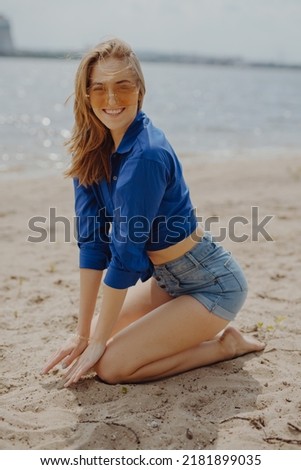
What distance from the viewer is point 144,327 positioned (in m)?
3.32

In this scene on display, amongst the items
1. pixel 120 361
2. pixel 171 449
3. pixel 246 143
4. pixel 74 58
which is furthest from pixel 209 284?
pixel 246 143

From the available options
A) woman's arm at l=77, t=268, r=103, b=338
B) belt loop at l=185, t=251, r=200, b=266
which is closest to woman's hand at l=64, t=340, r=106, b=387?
woman's arm at l=77, t=268, r=103, b=338

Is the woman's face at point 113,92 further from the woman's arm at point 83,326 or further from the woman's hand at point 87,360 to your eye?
the woman's hand at point 87,360

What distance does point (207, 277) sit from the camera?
334 centimetres

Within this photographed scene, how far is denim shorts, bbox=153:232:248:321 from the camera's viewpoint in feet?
10.9

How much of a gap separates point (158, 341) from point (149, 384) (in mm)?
240

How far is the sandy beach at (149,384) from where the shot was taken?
280 centimetres

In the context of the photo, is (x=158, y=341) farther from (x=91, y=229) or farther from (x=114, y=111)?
(x=114, y=111)

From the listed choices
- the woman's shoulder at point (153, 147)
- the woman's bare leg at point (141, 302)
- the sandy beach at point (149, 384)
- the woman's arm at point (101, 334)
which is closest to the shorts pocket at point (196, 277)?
the woman's bare leg at point (141, 302)

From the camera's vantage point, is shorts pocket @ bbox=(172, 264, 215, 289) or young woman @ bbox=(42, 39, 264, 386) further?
shorts pocket @ bbox=(172, 264, 215, 289)

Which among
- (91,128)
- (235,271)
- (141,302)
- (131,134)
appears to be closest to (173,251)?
(235,271)

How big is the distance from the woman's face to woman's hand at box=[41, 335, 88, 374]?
1204 mm

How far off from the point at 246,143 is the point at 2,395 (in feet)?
47.4

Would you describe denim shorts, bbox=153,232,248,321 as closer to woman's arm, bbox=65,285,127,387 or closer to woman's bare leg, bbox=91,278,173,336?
woman's bare leg, bbox=91,278,173,336
